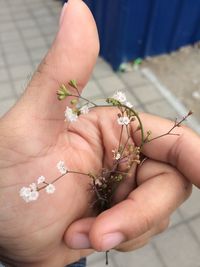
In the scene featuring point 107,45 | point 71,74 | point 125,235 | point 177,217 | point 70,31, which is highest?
point 70,31

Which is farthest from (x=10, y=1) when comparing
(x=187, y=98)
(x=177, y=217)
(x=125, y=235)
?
(x=125, y=235)

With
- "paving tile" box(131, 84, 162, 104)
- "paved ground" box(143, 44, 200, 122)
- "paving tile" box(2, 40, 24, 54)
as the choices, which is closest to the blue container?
"paved ground" box(143, 44, 200, 122)

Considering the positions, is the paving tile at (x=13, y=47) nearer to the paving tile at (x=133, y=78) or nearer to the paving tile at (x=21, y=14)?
the paving tile at (x=21, y=14)

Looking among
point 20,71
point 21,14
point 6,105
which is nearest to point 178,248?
point 6,105

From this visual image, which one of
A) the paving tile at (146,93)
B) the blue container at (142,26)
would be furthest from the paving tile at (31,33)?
the paving tile at (146,93)

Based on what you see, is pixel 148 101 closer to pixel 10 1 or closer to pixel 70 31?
pixel 70 31

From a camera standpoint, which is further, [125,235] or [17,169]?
[17,169]

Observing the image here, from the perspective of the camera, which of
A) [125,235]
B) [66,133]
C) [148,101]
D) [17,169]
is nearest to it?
[125,235]
